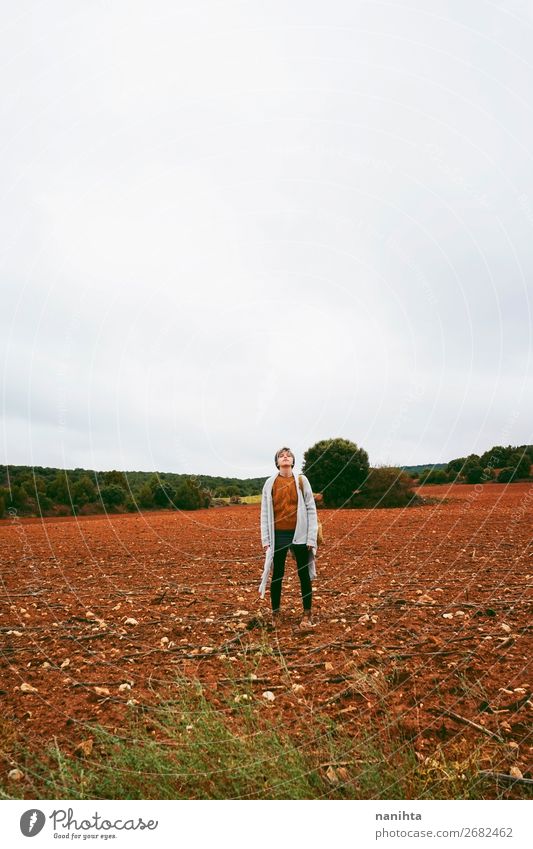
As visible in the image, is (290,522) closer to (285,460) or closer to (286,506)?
(286,506)

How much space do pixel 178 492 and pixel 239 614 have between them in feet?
88.6

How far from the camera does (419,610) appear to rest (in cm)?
754

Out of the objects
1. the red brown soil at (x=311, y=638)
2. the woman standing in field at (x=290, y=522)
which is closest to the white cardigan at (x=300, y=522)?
the woman standing in field at (x=290, y=522)

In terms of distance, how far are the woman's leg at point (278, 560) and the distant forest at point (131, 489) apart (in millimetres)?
19975

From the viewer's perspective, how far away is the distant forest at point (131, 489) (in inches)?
1154

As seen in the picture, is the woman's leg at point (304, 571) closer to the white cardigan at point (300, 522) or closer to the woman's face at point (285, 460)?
the white cardigan at point (300, 522)

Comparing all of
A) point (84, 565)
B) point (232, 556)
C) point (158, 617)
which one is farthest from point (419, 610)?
point (84, 565)

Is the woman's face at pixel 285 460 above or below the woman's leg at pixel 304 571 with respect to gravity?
above

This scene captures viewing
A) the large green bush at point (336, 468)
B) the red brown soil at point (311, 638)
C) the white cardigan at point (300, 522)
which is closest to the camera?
the red brown soil at point (311, 638)

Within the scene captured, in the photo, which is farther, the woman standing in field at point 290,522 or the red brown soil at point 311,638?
the woman standing in field at point 290,522

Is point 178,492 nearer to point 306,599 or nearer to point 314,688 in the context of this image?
point 306,599

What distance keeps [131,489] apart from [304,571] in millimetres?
28009

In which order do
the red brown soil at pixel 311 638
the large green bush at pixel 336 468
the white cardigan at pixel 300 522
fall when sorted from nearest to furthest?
1. the red brown soil at pixel 311 638
2. the white cardigan at pixel 300 522
3. the large green bush at pixel 336 468
